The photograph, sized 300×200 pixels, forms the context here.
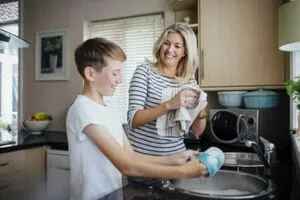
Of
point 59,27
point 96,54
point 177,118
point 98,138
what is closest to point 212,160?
point 98,138

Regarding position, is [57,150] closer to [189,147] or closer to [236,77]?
[189,147]

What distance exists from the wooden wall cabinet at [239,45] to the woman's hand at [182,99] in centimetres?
89

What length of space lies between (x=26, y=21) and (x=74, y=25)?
68cm

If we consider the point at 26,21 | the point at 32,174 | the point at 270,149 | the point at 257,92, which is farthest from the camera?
the point at 26,21

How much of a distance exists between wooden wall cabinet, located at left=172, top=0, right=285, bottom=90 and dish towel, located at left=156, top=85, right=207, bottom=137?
773 millimetres

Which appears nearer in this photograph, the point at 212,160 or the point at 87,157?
the point at 212,160

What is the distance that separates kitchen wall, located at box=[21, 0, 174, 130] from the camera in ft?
9.46

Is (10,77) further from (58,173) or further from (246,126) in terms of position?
Result: (246,126)

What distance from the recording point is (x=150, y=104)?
4.51 ft

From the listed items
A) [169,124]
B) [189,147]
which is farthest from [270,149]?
[189,147]

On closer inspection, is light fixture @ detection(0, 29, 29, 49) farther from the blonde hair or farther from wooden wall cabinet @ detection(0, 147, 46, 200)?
the blonde hair

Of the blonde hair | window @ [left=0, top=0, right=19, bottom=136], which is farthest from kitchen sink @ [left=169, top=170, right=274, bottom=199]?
window @ [left=0, top=0, right=19, bottom=136]

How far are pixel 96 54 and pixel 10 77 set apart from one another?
288cm

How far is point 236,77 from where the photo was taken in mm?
1994
